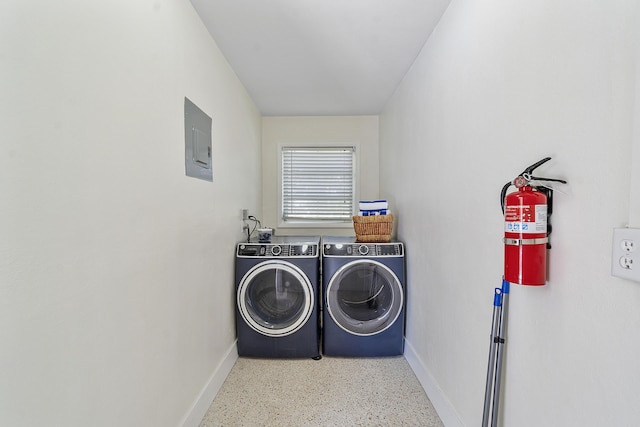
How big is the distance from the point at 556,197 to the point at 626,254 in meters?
0.28

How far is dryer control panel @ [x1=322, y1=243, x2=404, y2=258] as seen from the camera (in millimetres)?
2482

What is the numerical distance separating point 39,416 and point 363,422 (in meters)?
1.57

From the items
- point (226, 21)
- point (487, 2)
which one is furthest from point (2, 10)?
point (487, 2)

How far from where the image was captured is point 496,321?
3.80 ft

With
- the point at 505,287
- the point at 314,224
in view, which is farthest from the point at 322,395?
the point at 314,224

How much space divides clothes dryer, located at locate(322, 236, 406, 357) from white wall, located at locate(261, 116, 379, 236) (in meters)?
1.22

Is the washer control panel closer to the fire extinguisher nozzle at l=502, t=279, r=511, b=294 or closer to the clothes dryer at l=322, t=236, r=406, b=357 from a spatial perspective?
the clothes dryer at l=322, t=236, r=406, b=357

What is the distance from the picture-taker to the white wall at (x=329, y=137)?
366cm

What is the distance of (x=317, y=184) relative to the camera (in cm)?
375

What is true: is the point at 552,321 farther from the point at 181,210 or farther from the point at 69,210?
the point at 181,210

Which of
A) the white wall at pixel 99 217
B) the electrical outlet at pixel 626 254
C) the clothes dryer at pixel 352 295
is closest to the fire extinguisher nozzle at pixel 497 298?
the electrical outlet at pixel 626 254

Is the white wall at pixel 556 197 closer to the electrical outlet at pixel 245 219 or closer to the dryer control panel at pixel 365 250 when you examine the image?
the dryer control panel at pixel 365 250

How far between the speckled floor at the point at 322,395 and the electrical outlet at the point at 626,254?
59.1 inches

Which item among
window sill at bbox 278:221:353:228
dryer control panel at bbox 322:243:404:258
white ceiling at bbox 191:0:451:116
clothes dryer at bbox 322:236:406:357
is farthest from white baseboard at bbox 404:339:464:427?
white ceiling at bbox 191:0:451:116
